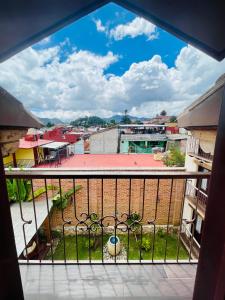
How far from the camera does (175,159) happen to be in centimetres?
772

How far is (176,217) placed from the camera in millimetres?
7500

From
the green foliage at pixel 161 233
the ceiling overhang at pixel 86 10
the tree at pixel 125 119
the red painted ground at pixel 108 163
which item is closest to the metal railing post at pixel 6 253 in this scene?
the ceiling overhang at pixel 86 10

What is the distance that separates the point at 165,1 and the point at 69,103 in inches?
466

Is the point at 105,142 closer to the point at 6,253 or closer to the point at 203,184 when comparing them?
the point at 203,184

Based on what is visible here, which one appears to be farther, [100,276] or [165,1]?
[100,276]

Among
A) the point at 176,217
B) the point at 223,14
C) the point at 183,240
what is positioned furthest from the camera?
the point at 176,217

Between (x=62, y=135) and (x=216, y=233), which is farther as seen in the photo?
(x=62, y=135)

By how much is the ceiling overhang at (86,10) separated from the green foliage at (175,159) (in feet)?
23.9

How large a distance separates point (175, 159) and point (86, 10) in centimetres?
763

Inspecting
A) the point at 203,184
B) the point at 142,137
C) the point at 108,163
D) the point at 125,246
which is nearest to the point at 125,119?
the point at 142,137

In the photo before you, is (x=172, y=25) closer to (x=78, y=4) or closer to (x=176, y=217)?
(x=78, y=4)

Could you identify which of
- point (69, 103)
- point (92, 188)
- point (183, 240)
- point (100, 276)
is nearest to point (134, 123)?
point (69, 103)

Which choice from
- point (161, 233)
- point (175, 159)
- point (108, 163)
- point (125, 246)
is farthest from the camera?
A: point (108, 163)

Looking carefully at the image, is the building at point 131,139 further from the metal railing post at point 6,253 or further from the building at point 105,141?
the metal railing post at point 6,253
